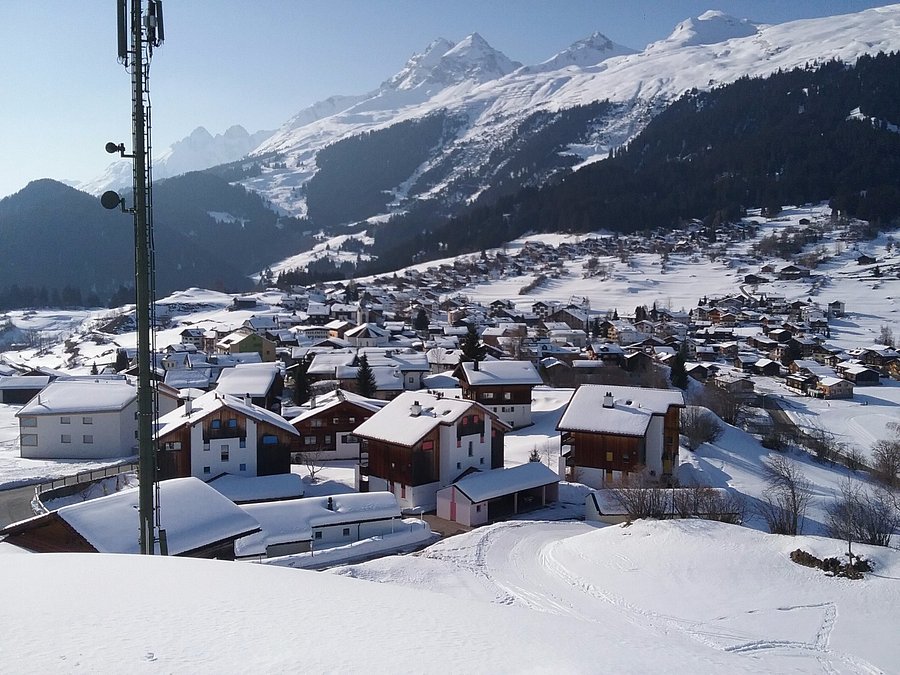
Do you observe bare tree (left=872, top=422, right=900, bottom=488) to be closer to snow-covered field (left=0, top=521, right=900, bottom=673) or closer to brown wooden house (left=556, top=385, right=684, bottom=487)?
brown wooden house (left=556, top=385, right=684, bottom=487)

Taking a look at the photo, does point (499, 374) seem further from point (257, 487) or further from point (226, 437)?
point (257, 487)

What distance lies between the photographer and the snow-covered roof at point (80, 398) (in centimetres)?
2830

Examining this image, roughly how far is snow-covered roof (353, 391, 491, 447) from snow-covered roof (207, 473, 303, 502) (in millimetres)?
3330

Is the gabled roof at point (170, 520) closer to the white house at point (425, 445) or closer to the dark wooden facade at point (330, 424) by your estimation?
the white house at point (425, 445)

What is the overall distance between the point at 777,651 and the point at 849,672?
4.01 feet

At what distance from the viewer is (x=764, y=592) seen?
556 inches

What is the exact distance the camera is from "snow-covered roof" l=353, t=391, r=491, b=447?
2367cm

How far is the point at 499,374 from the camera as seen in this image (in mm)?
35625

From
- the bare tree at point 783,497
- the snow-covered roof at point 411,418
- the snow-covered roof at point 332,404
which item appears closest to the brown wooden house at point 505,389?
the snow-covered roof at point 332,404

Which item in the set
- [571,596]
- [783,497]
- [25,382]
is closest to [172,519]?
[571,596]

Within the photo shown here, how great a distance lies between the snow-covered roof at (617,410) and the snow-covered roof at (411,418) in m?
3.97

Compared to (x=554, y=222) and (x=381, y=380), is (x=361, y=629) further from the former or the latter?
(x=554, y=222)

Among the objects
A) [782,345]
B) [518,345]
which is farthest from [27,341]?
[782,345]

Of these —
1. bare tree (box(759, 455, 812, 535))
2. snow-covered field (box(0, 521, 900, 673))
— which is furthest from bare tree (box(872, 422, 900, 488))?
snow-covered field (box(0, 521, 900, 673))
